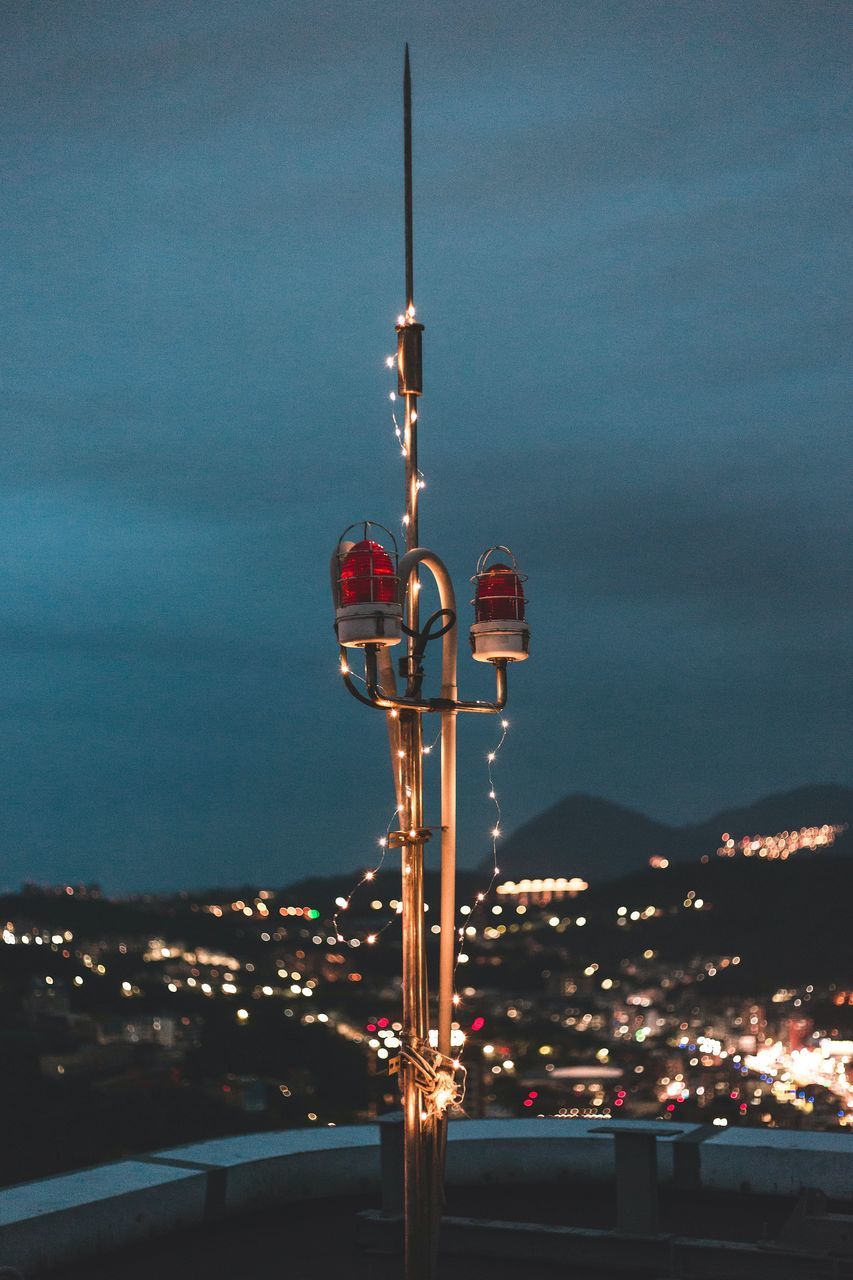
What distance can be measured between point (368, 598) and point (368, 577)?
50 mm

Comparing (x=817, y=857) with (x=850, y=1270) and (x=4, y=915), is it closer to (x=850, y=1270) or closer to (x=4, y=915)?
(x=4, y=915)

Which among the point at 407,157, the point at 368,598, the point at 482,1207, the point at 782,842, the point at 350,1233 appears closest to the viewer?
the point at 368,598

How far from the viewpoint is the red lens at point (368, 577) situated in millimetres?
3557

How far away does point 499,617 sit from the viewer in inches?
153

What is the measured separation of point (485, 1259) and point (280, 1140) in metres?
1.11

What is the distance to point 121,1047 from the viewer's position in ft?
111

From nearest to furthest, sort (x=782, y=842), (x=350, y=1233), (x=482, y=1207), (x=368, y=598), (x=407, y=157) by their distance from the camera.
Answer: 1. (x=368, y=598)
2. (x=407, y=157)
3. (x=350, y=1233)
4. (x=482, y=1207)
5. (x=782, y=842)

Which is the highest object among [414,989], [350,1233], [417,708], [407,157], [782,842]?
[782,842]

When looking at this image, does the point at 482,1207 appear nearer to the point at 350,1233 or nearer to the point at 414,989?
the point at 350,1233

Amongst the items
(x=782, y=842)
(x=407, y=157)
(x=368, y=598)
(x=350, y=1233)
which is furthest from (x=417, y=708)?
(x=782, y=842)

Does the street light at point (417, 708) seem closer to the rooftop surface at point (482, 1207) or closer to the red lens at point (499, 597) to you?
the red lens at point (499, 597)

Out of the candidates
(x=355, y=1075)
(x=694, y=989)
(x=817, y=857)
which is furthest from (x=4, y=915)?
(x=817, y=857)

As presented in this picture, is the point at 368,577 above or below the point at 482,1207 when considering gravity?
above

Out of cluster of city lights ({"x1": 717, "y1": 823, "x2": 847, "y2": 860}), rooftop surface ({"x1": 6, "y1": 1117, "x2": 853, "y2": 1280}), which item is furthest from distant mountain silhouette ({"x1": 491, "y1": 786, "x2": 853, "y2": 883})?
rooftop surface ({"x1": 6, "y1": 1117, "x2": 853, "y2": 1280})
